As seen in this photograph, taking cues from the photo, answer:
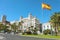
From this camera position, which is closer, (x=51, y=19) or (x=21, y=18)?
(x=51, y=19)

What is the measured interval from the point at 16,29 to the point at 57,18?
7880 cm

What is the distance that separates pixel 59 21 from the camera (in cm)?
8100

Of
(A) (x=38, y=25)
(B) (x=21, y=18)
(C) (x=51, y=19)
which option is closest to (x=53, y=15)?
(C) (x=51, y=19)

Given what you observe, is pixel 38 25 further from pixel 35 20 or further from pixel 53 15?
pixel 53 15

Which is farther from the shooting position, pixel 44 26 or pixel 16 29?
pixel 16 29

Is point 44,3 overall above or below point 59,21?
above

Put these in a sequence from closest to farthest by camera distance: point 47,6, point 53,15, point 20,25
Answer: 1. point 47,6
2. point 53,15
3. point 20,25

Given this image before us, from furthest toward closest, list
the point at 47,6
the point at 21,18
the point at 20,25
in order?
1. the point at 21,18
2. the point at 20,25
3. the point at 47,6

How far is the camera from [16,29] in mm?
155625

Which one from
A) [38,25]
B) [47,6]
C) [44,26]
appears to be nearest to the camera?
[47,6]

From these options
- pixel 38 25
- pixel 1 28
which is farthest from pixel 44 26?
pixel 1 28

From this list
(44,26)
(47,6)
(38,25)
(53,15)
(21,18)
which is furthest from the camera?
(21,18)

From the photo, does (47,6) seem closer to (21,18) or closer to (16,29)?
(16,29)

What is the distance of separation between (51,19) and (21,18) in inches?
4347
